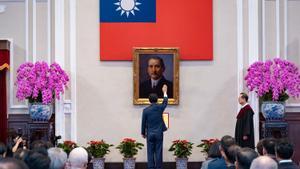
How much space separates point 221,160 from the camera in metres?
4.56

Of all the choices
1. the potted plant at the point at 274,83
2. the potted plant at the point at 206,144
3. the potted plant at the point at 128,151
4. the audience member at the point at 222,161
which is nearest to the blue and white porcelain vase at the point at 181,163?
the potted plant at the point at 206,144

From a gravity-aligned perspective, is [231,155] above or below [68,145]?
above

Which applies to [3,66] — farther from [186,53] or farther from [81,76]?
[186,53]

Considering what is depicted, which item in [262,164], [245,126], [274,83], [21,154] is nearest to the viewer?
[262,164]

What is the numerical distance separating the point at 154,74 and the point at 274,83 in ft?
7.14

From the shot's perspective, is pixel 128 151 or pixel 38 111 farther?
pixel 128 151

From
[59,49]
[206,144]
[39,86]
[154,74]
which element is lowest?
[206,144]

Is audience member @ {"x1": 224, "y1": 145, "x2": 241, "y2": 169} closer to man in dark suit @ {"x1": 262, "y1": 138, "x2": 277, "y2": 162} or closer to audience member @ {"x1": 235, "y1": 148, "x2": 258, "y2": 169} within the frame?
audience member @ {"x1": 235, "y1": 148, "x2": 258, "y2": 169}

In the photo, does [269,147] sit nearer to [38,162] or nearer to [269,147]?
[269,147]

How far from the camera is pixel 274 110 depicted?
9.76 m

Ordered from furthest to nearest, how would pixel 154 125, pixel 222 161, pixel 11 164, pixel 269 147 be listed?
pixel 154 125 < pixel 269 147 < pixel 222 161 < pixel 11 164

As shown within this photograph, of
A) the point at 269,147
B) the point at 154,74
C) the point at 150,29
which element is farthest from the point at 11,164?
the point at 150,29

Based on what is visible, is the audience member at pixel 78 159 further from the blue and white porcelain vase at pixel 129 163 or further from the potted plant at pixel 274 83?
the potted plant at pixel 274 83

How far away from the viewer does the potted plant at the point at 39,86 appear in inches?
387
